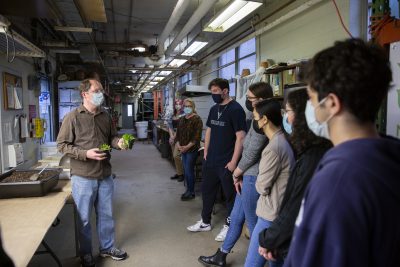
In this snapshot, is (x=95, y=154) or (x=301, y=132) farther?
(x=95, y=154)

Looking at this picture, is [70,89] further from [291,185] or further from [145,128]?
[145,128]

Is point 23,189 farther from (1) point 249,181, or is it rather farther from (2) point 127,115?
(2) point 127,115

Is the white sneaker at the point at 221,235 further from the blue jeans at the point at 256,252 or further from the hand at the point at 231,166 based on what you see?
the blue jeans at the point at 256,252

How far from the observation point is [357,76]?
0.78m

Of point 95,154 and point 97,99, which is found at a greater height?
point 97,99

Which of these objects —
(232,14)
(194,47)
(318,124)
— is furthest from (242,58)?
(318,124)

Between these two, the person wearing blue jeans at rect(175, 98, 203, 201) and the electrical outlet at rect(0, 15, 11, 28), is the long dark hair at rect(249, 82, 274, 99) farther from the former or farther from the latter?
the person wearing blue jeans at rect(175, 98, 203, 201)

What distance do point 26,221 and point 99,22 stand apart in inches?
199

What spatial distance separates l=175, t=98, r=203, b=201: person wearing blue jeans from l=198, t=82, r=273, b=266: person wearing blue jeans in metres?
2.10

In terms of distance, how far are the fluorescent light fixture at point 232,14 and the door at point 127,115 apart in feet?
60.7

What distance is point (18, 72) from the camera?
393cm

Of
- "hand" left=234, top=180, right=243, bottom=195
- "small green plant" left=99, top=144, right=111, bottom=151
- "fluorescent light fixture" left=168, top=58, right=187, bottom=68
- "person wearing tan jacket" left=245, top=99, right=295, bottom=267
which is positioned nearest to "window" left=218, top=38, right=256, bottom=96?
"fluorescent light fixture" left=168, top=58, right=187, bottom=68

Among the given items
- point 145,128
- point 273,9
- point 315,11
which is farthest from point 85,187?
point 145,128

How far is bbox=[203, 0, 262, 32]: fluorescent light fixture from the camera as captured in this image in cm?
331
